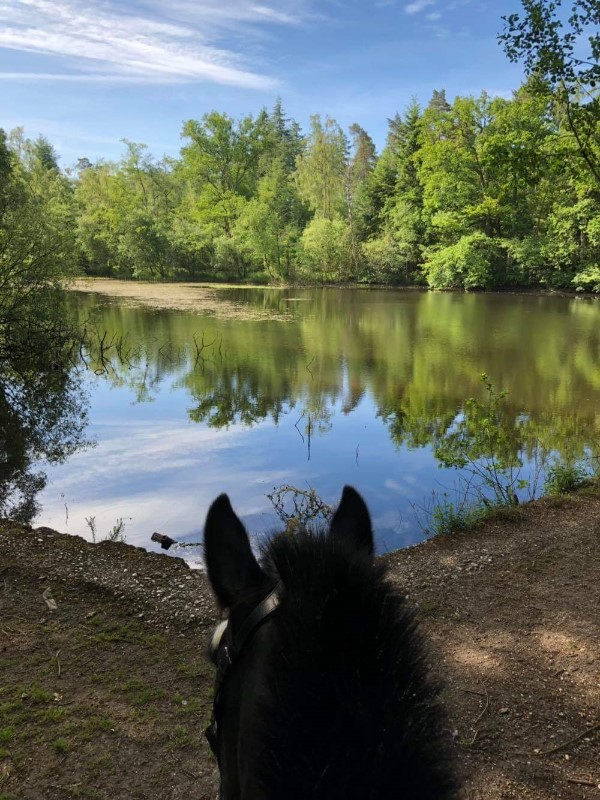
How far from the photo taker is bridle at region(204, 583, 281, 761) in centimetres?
90

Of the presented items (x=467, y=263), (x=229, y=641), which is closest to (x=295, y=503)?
(x=229, y=641)

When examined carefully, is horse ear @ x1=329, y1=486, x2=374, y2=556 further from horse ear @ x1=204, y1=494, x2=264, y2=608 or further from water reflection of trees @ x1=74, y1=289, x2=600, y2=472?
water reflection of trees @ x1=74, y1=289, x2=600, y2=472

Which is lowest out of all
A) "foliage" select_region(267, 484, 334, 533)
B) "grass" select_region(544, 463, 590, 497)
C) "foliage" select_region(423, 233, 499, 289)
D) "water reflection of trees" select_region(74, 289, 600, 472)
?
"foliage" select_region(267, 484, 334, 533)

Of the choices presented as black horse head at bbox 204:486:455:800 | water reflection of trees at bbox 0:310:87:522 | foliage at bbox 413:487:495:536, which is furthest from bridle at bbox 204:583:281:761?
water reflection of trees at bbox 0:310:87:522

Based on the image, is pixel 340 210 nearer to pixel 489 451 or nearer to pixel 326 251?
pixel 326 251

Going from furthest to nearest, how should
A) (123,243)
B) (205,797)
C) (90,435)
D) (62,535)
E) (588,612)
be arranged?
(123,243) < (90,435) < (62,535) < (588,612) < (205,797)

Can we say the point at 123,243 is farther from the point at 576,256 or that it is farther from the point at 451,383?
the point at 451,383

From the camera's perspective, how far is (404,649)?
76 cm

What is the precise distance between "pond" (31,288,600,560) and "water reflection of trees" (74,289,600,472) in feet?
0.22

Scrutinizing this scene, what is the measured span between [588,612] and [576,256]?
35.3 m

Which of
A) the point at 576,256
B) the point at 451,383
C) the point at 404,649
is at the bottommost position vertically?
the point at 451,383

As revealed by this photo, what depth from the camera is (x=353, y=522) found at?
121 centimetres

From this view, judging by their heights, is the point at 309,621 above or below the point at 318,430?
above

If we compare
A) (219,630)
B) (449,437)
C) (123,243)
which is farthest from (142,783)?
(123,243)
